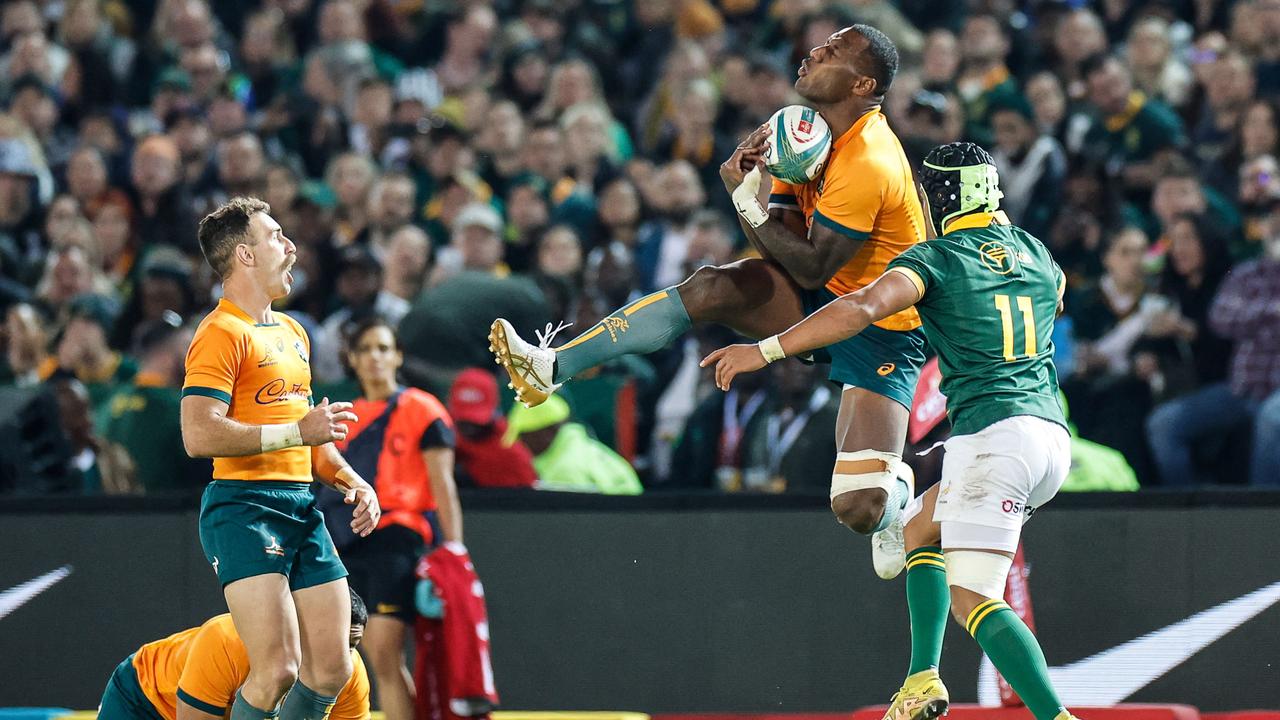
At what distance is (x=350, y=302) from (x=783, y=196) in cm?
446

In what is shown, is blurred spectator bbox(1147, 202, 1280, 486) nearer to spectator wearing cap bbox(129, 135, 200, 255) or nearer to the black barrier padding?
the black barrier padding

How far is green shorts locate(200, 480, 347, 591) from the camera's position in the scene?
6.18 m

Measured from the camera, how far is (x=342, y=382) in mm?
9094

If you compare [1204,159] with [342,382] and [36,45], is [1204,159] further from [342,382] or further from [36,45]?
[36,45]

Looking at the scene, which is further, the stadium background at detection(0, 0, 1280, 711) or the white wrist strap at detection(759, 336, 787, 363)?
the stadium background at detection(0, 0, 1280, 711)

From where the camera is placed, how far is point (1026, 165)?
1057cm

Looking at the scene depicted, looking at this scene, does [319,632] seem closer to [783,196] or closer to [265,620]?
[265,620]

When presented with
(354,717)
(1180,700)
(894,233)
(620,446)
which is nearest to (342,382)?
(620,446)

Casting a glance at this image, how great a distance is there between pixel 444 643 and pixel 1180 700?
333 cm

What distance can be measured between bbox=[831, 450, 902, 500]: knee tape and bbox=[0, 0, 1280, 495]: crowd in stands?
1869 millimetres

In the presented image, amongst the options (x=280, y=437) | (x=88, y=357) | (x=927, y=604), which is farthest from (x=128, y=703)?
(x=88, y=357)

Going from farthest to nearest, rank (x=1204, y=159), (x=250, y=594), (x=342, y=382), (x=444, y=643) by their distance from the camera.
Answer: (x=1204, y=159) < (x=342, y=382) < (x=444, y=643) < (x=250, y=594)

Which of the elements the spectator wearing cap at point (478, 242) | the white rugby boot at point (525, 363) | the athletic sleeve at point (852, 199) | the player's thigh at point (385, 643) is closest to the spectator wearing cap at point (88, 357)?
the spectator wearing cap at point (478, 242)

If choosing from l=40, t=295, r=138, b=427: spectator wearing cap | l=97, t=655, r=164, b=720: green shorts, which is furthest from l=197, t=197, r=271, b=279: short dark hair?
l=40, t=295, r=138, b=427: spectator wearing cap
